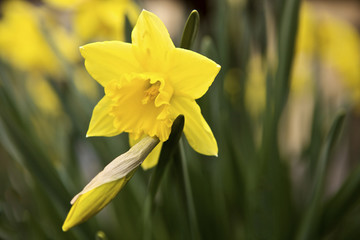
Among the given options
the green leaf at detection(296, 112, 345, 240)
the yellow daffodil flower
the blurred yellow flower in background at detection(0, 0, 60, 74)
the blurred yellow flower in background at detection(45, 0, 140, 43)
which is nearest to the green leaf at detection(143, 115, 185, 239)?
the yellow daffodil flower

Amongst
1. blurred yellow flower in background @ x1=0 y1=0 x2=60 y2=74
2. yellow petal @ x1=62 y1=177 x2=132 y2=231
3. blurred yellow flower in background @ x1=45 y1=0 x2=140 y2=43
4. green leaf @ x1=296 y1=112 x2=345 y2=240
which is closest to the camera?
yellow petal @ x1=62 y1=177 x2=132 y2=231

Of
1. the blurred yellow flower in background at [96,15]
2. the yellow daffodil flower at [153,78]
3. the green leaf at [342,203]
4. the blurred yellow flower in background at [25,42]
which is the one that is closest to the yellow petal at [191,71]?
the yellow daffodil flower at [153,78]

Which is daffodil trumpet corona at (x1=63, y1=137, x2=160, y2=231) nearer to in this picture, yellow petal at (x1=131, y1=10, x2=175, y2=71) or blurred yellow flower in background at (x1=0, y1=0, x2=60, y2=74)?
yellow petal at (x1=131, y1=10, x2=175, y2=71)

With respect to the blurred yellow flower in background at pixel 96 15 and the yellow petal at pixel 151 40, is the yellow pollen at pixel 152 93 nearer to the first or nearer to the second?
the yellow petal at pixel 151 40

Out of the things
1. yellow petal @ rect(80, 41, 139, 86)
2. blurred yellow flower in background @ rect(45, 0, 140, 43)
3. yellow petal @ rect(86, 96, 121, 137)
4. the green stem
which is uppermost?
blurred yellow flower in background @ rect(45, 0, 140, 43)

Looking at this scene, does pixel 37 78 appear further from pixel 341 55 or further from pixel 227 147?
pixel 341 55

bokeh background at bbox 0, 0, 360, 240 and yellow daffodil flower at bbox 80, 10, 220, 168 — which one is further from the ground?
yellow daffodil flower at bbox 80, 10, 220, 168

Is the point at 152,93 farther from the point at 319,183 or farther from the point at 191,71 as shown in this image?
the point at 319,183
